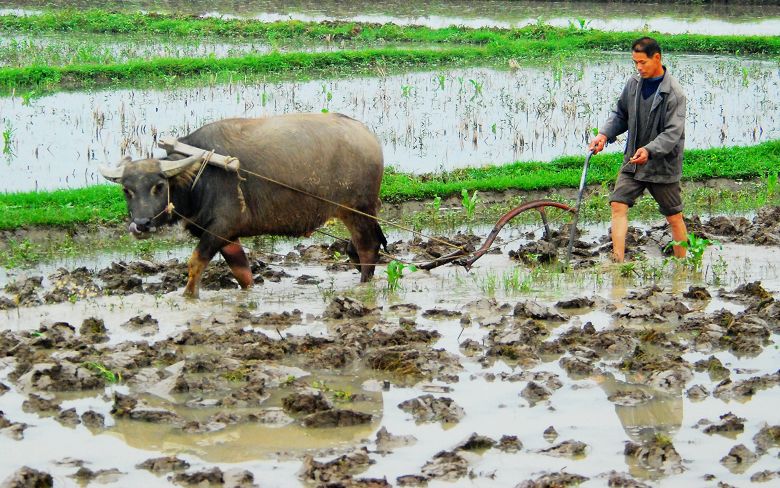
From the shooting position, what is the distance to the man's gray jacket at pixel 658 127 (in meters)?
6.58

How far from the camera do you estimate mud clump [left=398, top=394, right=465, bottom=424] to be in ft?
15.2

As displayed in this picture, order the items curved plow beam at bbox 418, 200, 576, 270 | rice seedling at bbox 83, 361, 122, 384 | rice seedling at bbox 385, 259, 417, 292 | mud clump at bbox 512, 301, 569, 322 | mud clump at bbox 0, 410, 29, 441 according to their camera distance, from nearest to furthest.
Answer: mud clump at bbox 0, 410, 29, 441
rice seedling at bbox 83, 361, 122, 384
mud clump at bbox 512, 301, 569, 322
rice seedling at bbox 385, 259, 417, 292
curved plow beam at bbox 418, 200, 576, 270

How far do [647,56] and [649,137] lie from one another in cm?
52

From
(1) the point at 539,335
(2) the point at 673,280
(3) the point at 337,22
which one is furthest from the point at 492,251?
(3) the point at 337,22

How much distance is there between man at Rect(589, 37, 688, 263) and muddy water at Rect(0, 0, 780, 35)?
11.6 metres

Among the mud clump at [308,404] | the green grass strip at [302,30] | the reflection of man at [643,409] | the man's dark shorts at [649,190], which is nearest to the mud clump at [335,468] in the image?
the mud clump at [308,404]

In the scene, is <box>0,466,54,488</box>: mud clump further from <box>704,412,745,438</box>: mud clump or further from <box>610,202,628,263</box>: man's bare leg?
<box>610,202,628,263</box>: man's bare leg

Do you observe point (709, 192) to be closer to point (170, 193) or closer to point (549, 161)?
point (549, 161)

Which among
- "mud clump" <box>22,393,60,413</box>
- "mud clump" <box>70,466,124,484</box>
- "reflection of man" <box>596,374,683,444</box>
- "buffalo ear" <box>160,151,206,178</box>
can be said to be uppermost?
"buffalo ear" <box>160,151,206,178</box>

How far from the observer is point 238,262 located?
678cm

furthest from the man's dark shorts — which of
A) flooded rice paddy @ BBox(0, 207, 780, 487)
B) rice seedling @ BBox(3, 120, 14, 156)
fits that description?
rice seedling @ BBox(3, 120, 14, 156)

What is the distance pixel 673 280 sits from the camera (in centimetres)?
693

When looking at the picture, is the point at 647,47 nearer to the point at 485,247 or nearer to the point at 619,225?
the point at 619,225

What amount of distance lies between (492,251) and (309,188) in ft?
5.12
